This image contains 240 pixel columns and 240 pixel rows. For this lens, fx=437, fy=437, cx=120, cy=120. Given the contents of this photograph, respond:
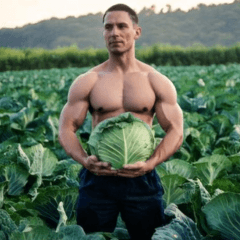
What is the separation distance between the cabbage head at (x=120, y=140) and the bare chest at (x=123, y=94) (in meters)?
0.13

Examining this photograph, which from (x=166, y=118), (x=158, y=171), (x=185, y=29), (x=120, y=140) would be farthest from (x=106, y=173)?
(x=185, y=29)

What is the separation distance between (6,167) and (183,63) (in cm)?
4205

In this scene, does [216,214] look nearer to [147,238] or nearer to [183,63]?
[147,238]

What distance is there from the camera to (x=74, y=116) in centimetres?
207

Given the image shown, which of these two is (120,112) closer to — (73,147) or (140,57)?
(73,147)

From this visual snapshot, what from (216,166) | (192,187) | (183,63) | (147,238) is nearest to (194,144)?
(216,166)

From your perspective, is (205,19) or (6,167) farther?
(205,19)

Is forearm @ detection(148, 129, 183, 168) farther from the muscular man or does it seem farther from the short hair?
the short hair

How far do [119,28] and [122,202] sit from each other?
0.79m

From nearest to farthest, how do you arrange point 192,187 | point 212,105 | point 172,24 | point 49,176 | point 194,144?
point 192,187, point 49,176, point 194,144, point 212,105, point 172,24

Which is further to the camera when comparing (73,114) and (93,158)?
(73,114)

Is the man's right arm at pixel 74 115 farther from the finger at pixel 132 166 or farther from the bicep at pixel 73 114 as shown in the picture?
the finger at pixel 132 166

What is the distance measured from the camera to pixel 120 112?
195 centimetres

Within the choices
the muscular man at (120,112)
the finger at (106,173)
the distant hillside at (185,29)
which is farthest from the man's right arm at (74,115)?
the distant hillside at (185,29)
